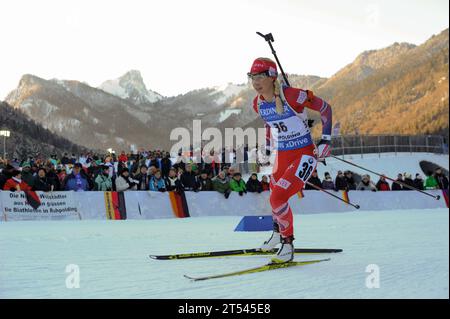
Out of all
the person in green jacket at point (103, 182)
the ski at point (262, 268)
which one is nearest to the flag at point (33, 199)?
the person in green jacket at point (103, 182)

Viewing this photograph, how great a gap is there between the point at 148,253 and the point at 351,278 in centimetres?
281

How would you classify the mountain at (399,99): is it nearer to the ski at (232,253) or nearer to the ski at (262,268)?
the ski at (232,253)

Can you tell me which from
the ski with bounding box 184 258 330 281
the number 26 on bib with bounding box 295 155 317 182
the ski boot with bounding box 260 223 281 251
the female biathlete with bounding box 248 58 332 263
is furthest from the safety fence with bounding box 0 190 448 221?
the ski with bounding box 184 258 330 281

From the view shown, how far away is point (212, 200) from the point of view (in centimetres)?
1628

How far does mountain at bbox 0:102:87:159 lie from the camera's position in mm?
82200

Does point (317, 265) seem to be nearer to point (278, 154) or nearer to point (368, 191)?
point (278, 154)

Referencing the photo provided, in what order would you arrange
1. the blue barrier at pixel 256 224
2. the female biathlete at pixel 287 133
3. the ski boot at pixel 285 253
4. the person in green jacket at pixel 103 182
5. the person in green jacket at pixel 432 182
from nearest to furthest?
1. the ski boot at pixel 285 253
2. the female biathlete at pixel 287 133
3. the blue barrier at pixel 256 224
4. the person in green jacket at pixel 103 182
5. the person in green jacket at pixel 432 182

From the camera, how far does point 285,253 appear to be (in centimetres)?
564

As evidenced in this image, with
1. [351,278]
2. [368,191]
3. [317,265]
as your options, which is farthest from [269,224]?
[368,191]

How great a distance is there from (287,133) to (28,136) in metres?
91.6

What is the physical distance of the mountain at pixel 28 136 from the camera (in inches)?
3236

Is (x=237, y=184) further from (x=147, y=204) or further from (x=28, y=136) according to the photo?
(x=28, y=136)

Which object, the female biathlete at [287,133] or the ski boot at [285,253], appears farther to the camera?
the female biathlete at [287,133]

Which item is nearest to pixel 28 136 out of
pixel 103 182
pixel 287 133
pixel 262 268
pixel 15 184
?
pixel 103 182
